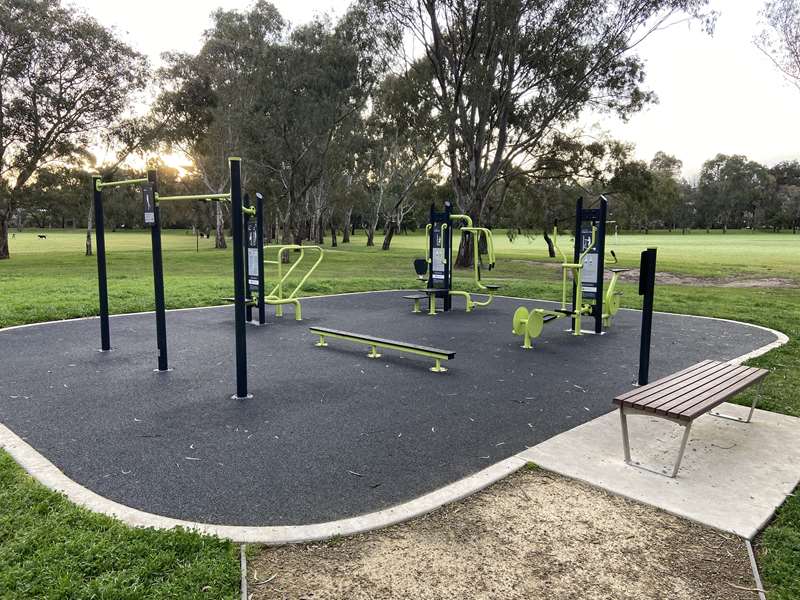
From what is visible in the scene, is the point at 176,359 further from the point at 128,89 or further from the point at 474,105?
the point at 128,89

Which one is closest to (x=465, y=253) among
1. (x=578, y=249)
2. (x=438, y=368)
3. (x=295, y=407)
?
(x=578, y=249)

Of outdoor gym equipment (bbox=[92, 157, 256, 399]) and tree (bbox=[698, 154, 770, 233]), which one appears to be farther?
tree (bbox=[698, 154, 770, 233])

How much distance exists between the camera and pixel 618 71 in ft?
72.3

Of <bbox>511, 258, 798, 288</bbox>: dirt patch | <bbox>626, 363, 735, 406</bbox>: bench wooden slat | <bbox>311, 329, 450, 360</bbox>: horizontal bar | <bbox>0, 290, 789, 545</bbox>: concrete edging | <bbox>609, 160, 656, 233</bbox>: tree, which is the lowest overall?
<bbox>511, 258, 798, 288</bbox>: dirt patch

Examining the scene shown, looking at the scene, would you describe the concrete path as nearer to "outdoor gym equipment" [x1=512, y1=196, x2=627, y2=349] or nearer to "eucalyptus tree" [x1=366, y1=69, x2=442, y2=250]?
"outdoor gym equipment" [x1=512, y1=196, x2=627, y2=349]

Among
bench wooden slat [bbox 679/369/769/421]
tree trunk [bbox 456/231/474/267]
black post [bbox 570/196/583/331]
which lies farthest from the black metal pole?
tree trunk [bbox 456/231/474/267]

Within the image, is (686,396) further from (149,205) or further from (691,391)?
(149,205)

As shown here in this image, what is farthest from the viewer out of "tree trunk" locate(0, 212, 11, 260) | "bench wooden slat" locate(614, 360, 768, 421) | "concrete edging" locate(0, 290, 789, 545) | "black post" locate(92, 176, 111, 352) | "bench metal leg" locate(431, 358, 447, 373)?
"tree trunk" locate(0, 212, 11, 260)

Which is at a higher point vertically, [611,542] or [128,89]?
[128,89]

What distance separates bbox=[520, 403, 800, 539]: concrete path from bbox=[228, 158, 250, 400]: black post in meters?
2.60

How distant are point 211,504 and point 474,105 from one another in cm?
1965

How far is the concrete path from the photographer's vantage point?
3.08 metres

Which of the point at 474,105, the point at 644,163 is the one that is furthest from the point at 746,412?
the point at 644,163

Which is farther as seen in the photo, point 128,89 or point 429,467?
point 128,89
